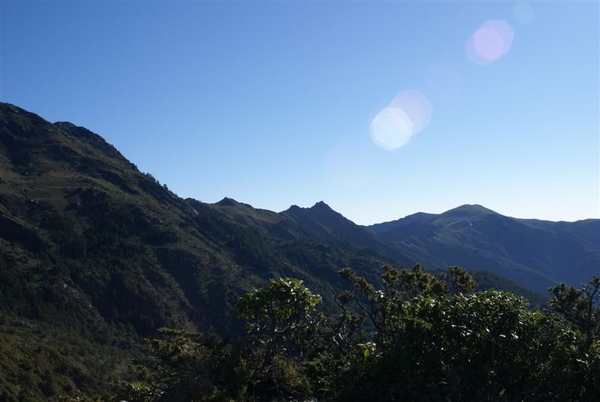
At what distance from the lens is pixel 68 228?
153 metres

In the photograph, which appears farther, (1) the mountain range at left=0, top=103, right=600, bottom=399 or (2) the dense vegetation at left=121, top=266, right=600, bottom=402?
(1) the mountain range at left=0, top=103, right=600, bottom=399

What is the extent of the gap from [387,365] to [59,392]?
8233 centimetres

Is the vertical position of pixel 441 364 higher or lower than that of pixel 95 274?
higher

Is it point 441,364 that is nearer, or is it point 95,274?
point 441,364

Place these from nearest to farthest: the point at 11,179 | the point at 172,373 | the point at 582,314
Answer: the point at 172,373 → the point at 582,314 → the point at 11,179

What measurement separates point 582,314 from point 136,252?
150 meters

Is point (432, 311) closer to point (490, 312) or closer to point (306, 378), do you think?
point (490, 312)

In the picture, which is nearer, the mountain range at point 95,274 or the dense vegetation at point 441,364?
the dense vegetation at point 441,364

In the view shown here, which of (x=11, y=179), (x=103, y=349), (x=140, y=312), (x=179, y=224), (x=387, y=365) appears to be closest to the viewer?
(x=387, y=365)

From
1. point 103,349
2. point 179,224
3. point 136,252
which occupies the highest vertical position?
point 179,224

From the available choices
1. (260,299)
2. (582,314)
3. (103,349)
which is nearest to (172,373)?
(260,299)

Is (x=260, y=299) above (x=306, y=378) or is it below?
above

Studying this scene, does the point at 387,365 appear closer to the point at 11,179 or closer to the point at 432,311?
the point at 432,311

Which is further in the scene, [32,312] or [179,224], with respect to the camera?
[179,224]
